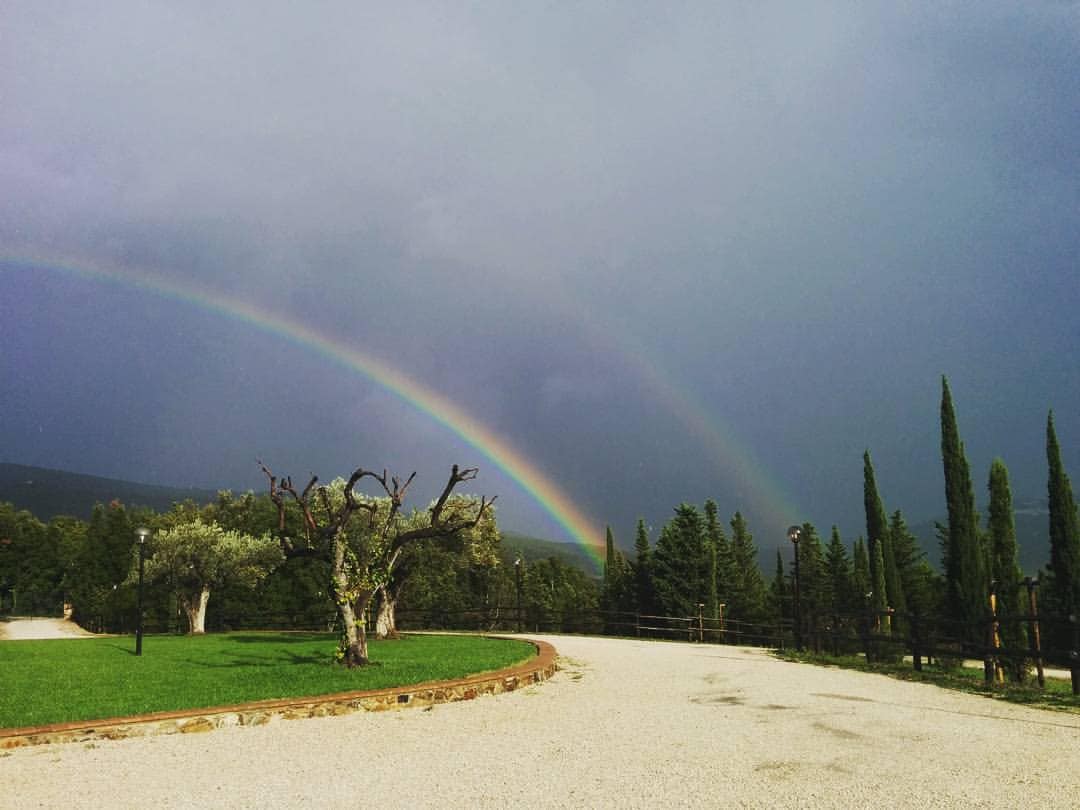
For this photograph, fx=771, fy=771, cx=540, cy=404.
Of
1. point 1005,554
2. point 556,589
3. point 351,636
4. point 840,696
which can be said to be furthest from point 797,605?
point 556,589

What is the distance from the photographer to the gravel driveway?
6.31 metres

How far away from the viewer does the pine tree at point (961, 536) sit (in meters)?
21.4

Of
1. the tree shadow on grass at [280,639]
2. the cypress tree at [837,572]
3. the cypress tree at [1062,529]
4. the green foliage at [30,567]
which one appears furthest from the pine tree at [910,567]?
the green foliage at [30,567]

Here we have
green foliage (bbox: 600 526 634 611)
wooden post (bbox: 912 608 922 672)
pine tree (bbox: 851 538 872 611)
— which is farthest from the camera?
green foliage (bbox: 600 526 634 611)

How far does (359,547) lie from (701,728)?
20.4 m

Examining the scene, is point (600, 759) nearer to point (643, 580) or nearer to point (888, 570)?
point (888, 570)

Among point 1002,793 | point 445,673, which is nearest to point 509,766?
point 1002,793

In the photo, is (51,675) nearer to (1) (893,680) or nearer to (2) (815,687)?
(2) (815,687)

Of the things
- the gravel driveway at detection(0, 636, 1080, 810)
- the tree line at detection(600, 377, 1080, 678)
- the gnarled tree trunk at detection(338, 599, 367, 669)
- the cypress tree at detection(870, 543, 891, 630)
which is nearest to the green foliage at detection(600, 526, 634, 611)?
the tree line at detection(600, 377, 1080, 678)

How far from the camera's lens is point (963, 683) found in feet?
46.4

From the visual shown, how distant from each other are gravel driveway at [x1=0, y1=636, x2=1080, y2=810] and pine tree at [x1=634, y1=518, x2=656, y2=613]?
1409 inches

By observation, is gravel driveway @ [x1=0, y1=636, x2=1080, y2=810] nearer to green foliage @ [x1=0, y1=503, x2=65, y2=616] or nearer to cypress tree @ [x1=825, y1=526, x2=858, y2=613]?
cypress tree @ [x1=825, y1=526, x2=858, y2=613]

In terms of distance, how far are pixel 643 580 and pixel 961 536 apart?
28622 mm

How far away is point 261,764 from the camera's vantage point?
755cm
